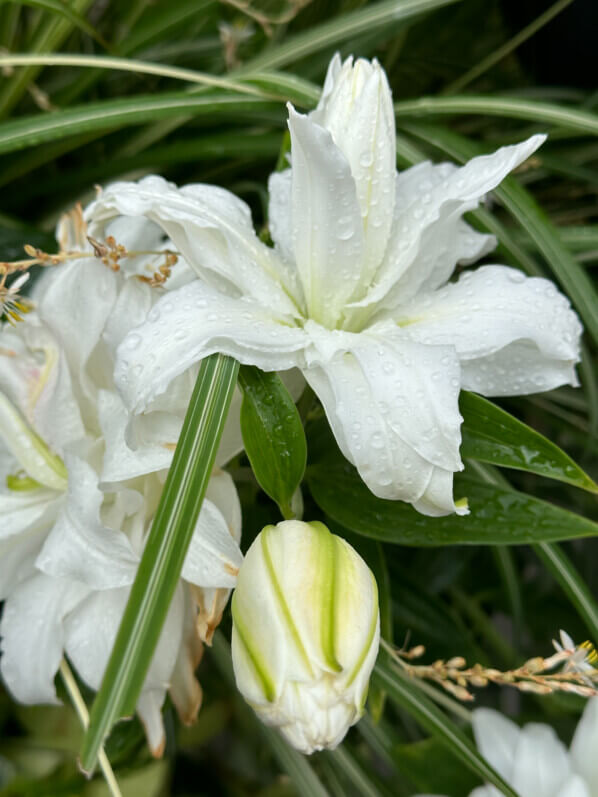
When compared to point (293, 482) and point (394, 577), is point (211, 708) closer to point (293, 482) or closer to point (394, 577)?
point (394, 577)

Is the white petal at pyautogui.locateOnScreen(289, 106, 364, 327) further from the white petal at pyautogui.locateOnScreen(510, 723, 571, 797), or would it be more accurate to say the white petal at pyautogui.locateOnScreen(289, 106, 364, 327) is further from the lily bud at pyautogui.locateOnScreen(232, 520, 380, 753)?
the white petal at pyautogui.locateOnScreen(510, 723, 571, 797)

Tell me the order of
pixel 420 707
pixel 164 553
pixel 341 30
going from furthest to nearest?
pixel 341 30, pixel 420 707, pixel 164 553

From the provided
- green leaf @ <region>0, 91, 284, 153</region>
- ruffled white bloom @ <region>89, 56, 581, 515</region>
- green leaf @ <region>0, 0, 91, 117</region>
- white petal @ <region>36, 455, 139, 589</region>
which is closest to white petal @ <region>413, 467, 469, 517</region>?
ruffled white bloom @ <region>89, 56, 581, 515</region>

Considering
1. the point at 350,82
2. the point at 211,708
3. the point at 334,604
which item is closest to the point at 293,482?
the point at 334,604

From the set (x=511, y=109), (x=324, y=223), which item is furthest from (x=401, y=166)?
(x=324, y=223)

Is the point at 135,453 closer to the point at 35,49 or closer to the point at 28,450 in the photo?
the point at 28,450

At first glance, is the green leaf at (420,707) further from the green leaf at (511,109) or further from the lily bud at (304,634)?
the green leaf at (511,109)

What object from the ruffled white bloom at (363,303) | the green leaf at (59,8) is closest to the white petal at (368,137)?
the ruffled white bloom at (363,303)
